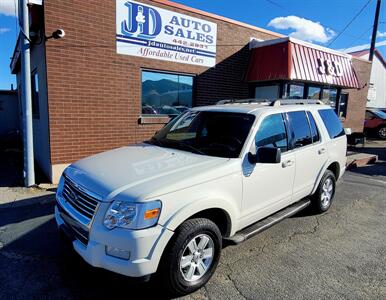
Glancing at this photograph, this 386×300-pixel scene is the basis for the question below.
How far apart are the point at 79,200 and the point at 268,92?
8.53 m

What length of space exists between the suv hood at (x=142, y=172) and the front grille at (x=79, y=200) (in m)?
0.07

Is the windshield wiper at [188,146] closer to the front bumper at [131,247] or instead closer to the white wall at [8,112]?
the front bumper at [131,247]

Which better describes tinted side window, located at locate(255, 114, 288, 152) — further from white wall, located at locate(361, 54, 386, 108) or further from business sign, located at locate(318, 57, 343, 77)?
white wall, located at locate(361, 54, 386, 108)

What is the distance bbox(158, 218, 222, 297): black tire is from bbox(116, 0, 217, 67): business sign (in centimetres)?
565

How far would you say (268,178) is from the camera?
371 cm

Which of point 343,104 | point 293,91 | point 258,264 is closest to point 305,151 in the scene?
point 258,264

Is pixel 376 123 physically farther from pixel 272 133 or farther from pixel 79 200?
pixel 79 200

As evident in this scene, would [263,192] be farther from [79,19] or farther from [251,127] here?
[79,19]

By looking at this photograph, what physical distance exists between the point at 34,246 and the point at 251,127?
10.4ft

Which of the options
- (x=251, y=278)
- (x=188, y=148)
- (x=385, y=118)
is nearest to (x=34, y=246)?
(x=188, y=148)

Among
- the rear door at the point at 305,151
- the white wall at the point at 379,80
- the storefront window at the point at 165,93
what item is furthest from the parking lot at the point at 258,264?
the white wall at the point at 379,80

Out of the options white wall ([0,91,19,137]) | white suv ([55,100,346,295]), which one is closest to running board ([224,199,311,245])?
white suv ([55,100,346,295])

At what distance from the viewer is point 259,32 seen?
34.4 ft

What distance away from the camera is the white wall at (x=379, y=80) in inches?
1055
